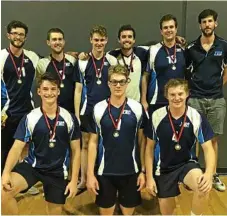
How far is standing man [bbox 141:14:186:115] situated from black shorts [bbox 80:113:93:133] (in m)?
0.49

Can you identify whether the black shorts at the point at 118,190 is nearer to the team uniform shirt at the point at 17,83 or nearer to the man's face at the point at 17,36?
the team uniform shirt at the point at 17,83

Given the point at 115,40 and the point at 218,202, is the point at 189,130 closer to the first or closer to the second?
the point at 218,202

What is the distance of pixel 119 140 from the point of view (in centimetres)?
297

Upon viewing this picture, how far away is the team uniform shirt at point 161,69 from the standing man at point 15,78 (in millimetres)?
1031

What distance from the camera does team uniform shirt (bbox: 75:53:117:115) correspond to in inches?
140

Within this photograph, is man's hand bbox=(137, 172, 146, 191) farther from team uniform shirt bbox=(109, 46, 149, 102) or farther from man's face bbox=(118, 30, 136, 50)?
man's face bbox=(118, 30, 136, 50)

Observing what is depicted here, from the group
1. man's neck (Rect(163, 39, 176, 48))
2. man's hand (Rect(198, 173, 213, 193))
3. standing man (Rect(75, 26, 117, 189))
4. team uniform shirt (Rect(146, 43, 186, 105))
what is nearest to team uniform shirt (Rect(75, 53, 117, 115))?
standing man (Rect(75, 26, 117, 189))

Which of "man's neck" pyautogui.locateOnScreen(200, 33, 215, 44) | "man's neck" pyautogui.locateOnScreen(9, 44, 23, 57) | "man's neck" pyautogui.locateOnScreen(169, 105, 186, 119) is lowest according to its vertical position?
"man's neck" pyautogui.locateOnScreen(169, 105, 186, 119)

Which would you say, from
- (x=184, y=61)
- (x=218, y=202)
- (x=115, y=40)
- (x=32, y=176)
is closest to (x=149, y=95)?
(x=184, y=61)

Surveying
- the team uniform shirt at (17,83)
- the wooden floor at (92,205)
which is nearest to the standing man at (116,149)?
the wooden floor at (92,205)

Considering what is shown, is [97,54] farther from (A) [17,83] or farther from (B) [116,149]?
(B) [116,149]

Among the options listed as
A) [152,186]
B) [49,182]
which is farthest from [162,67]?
[49,182]

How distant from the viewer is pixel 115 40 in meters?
4.20

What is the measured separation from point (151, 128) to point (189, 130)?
0.26 meters
